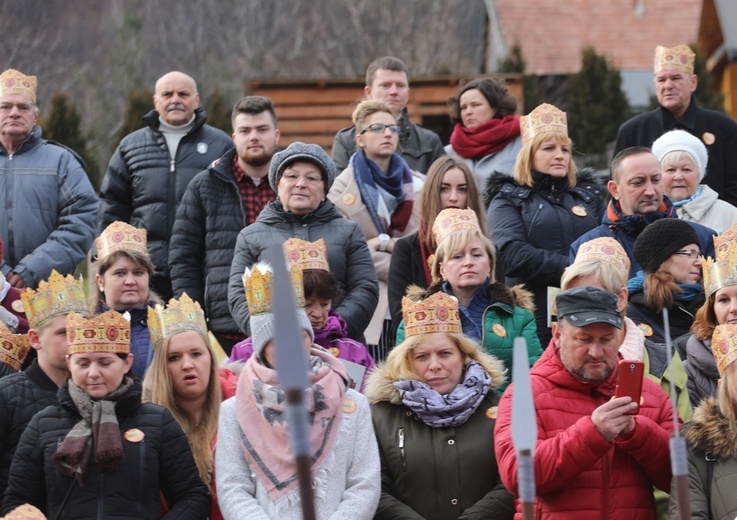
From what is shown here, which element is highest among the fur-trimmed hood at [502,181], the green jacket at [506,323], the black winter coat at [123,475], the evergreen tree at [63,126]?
the evergreen tree at [63,126]

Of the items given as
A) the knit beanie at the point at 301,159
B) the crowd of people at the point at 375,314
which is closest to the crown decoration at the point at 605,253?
the crowd of people at the point at 375,314

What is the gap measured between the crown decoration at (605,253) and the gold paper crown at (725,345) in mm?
1005

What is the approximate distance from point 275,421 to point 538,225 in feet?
9.85

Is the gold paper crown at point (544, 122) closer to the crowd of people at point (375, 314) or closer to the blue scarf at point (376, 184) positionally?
the crowd of people at point (375, 314)

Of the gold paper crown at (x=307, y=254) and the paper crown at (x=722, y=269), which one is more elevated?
the gold paper crown at (x=307, y=254)

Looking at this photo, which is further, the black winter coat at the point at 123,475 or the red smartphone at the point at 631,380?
the black winter coat at the point at 123,475

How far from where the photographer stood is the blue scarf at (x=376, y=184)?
9430 millimetres

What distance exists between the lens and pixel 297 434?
287 centimetres

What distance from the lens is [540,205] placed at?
28.8 feet

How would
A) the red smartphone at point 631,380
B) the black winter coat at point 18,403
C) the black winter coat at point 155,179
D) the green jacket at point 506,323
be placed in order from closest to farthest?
the red smartphone at point 631,380, the black winter coat at point 18,403, the green jacket at point 506,323, the black winter coat at point 155,179

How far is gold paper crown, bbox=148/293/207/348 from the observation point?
7109mm

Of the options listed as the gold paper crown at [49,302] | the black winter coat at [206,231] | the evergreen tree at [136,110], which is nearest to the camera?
the gold paper crown at [49,302]

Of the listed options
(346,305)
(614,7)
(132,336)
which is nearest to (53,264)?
(132,336)

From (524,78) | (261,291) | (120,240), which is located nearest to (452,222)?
(261,291)
